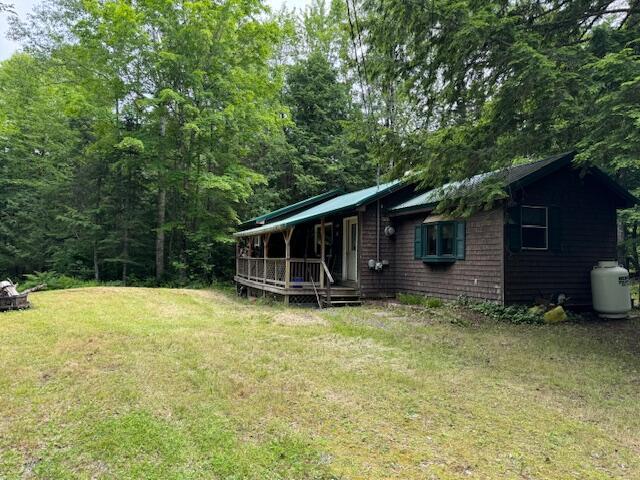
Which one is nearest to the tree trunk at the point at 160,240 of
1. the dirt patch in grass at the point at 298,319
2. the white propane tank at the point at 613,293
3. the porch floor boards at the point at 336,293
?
the porch floor boards at the point at 336,293

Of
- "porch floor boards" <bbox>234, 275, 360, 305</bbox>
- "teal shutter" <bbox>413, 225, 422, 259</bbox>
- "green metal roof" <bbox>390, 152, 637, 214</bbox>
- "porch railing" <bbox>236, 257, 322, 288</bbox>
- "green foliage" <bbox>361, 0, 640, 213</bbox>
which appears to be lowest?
"porch floor boards" <bbox>234, 275, 360, 305</bbox>

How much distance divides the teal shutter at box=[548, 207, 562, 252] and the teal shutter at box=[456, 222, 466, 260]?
2.00 metres

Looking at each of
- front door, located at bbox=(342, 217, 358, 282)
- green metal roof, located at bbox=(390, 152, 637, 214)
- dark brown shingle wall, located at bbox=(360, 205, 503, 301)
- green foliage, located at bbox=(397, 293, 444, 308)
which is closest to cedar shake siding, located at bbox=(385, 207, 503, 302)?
dark brown shingle wall, located at bbox=(360, 205, 503, 301)

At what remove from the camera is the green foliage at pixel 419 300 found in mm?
11203

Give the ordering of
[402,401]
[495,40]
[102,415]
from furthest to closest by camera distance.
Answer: [495,40] < [402,401] < [102,415]

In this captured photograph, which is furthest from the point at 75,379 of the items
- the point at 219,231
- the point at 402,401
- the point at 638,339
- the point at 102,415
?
the point at 219,231

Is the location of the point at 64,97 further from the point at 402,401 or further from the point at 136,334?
the point at 402,401

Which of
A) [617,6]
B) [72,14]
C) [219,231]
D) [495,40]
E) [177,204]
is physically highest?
[72,14]

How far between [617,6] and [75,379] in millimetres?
10963

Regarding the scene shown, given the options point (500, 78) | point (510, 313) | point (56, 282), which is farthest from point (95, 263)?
point (500, 78)

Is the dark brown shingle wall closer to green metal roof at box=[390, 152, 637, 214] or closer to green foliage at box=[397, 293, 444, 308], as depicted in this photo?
green foliage at box=[397, 293, 444, 308]

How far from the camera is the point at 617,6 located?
8156 millimetres

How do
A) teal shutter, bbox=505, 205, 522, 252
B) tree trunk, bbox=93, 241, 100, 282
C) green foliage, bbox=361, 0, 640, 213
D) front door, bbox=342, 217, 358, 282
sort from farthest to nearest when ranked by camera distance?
tree trunk, bbox=93, 241, 100, 282
front door, bbox=342, 217, 358, 282
teal shutter, bbox=505, 205, 522, 252
green foliage, bbox=361, 0, 640, 213

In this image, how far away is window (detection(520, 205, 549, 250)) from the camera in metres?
10.2
